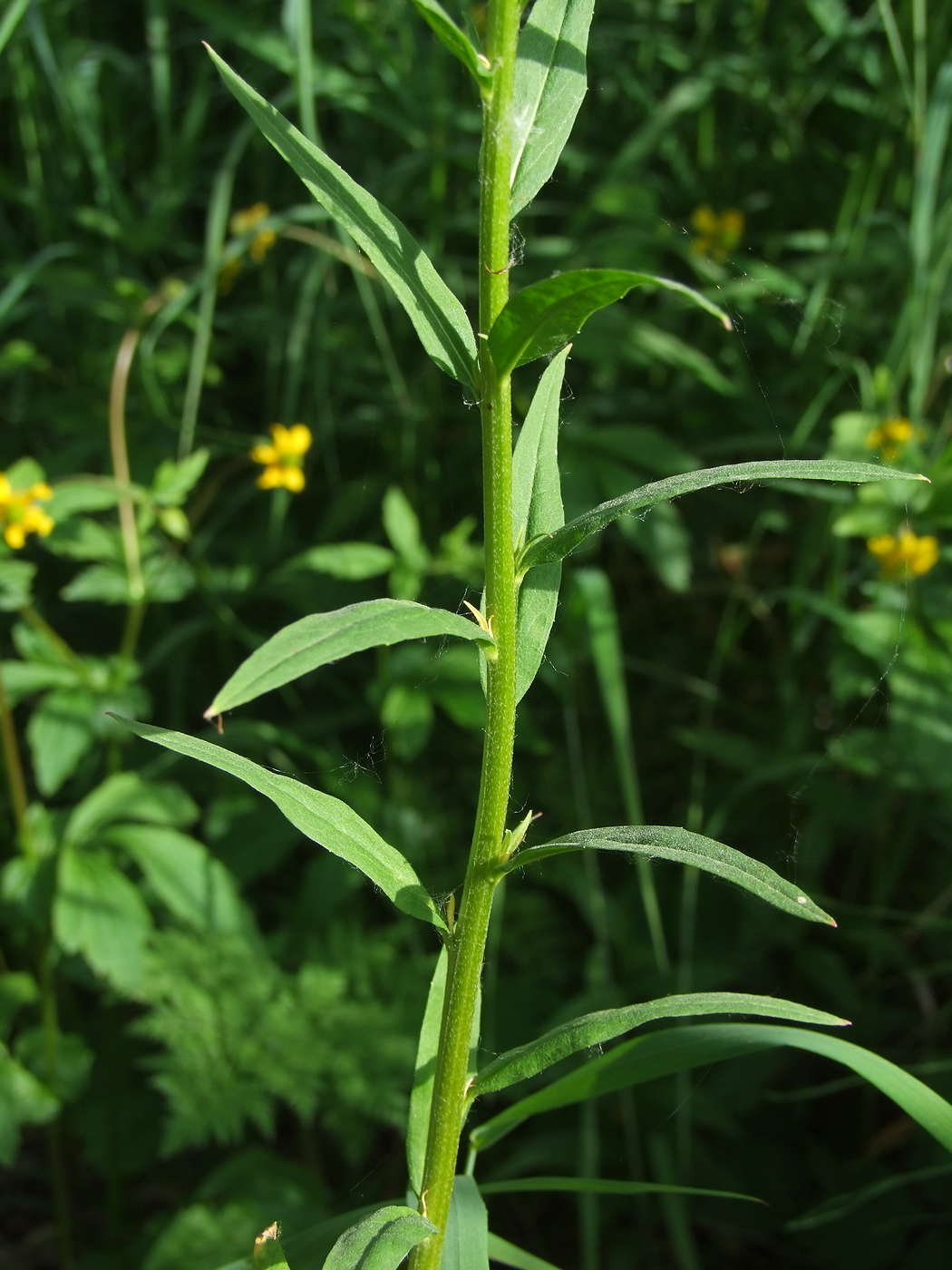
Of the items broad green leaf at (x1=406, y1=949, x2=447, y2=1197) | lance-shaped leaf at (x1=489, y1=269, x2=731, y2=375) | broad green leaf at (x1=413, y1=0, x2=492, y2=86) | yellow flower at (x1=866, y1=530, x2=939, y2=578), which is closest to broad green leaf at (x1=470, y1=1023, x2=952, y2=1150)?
broad green leaf at (x1=406, y1=949, x2=447, y2=1197)

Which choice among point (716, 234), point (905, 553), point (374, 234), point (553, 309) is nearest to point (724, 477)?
point (553, 309)

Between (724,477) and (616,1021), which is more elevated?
(724,477)

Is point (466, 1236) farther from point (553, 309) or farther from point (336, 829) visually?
point (553, 309)

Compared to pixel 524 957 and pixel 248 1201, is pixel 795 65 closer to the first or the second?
pixel 524 957

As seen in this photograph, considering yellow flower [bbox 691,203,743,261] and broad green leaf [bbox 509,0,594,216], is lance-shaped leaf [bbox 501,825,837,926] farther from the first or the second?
yellow flower [bbox 691,203,743,261]

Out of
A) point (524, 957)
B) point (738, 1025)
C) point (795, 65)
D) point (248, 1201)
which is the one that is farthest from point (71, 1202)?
point (795, 65)
